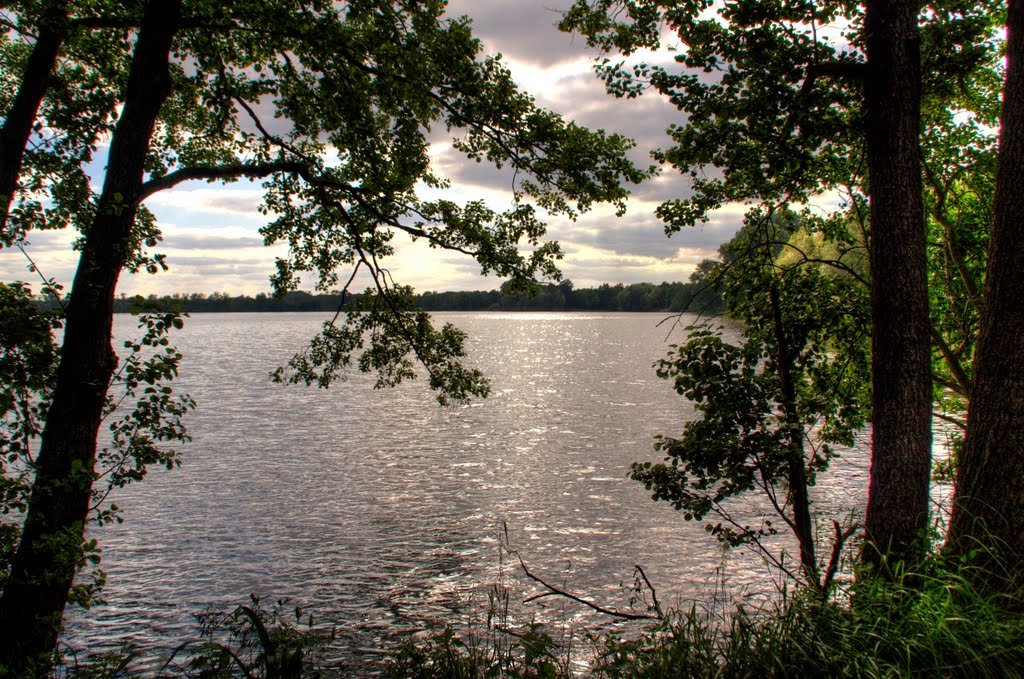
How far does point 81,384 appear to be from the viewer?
7891 mm

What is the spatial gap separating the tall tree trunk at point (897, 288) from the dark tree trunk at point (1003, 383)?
485mm

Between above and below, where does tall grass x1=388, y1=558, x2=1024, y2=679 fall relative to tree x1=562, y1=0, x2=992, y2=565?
below

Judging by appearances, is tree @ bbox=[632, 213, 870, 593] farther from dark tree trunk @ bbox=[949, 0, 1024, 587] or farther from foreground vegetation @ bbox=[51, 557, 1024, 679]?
dark tree trunk @ bbox=[949, 0, 1024, 587]

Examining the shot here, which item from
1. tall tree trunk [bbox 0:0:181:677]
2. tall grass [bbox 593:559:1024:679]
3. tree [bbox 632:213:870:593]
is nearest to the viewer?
tall grass [bbox 593:559:1024:679]

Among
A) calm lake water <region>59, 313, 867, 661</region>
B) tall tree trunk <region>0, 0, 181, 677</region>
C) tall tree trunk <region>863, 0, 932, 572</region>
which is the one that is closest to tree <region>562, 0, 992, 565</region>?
tall tree trunk <region>863, 0, 932, 572</region>

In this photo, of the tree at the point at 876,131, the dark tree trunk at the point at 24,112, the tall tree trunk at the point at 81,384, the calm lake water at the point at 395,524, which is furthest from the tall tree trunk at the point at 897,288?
the dark tree trunk at the point at 24,112

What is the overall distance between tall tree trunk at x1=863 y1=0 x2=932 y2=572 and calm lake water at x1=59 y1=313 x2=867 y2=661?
2168 mm

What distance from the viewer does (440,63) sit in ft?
32.2

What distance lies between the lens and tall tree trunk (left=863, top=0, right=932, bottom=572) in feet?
22.7

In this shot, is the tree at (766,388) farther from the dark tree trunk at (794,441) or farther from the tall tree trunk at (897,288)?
the tall tree trunk at (897,288)

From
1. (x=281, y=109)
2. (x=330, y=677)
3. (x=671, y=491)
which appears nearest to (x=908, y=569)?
(x=671, y=491)

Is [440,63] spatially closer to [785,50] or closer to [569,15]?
[569,15]

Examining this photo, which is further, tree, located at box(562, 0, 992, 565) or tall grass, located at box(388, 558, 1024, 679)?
tree, located at box(562, 0, 992, 565)

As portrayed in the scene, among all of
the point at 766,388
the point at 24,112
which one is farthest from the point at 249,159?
the point at 766,388
